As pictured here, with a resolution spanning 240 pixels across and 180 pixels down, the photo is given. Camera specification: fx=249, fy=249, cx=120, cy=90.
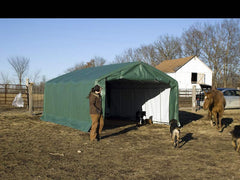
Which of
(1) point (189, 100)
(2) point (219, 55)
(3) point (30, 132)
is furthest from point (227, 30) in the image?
(3) point (30, 132)

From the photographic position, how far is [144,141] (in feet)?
30.0

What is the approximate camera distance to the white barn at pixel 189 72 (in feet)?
129

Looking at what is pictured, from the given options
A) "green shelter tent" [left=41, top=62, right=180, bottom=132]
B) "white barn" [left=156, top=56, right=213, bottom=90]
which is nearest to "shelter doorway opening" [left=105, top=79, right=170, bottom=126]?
"green shelter tent" [left=41, top=62, right=180, bottom=132]

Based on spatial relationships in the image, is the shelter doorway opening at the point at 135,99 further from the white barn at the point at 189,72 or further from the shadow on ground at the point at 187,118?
the white barn at the point at 189,72

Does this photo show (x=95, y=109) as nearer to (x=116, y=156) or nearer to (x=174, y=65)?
(x=116, y=156)

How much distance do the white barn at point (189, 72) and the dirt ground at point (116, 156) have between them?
28.9 m

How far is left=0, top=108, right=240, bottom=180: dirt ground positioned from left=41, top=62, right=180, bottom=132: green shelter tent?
1416mm

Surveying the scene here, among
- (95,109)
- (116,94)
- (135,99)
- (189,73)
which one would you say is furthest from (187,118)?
(189,73)

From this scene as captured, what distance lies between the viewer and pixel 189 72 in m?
40.1

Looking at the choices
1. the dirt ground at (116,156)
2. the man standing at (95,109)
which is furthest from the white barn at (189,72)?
the man standing at (95,109)

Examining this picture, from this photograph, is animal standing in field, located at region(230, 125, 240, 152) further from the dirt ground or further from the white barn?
the white barn

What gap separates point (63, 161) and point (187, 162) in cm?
322

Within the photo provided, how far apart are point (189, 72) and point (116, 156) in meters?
35.2

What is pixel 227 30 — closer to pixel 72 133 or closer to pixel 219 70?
pixel 219 70
